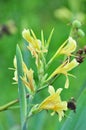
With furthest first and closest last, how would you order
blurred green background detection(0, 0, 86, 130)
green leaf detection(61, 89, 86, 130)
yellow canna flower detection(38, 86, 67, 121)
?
blurred green background detection(0, 0, 86, 130) < green leaf detection(61, 89, 86, 130) < yellow canna flower detection(38, 86, 67, 121)

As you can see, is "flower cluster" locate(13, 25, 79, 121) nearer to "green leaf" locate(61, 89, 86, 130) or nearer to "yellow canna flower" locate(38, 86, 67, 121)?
"yellow canna flower" locate(38, 86, 67, 121)

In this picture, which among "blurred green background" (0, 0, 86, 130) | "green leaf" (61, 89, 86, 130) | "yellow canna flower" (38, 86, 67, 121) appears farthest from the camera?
"blurred green background" (0, 0, 86, 130)

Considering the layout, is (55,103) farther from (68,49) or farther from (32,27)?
(32,27)

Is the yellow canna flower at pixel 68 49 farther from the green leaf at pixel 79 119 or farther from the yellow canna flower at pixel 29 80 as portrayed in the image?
the green leaf at pixel 79 119

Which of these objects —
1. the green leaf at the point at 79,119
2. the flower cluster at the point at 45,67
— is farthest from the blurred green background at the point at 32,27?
the flower cluster at the point at 45,67

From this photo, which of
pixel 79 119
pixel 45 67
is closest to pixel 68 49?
pixel 45 67

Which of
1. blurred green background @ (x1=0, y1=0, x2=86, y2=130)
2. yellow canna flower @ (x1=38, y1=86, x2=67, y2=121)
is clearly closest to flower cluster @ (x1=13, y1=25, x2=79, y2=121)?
yellow canna flower @ (x1=38, y1=86, x2=67, y2=121)

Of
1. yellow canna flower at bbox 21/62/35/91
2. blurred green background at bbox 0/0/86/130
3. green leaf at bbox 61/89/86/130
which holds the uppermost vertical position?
blurred green background at bbox 0/0/86/130

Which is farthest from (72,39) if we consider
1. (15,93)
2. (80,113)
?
(15,93)
